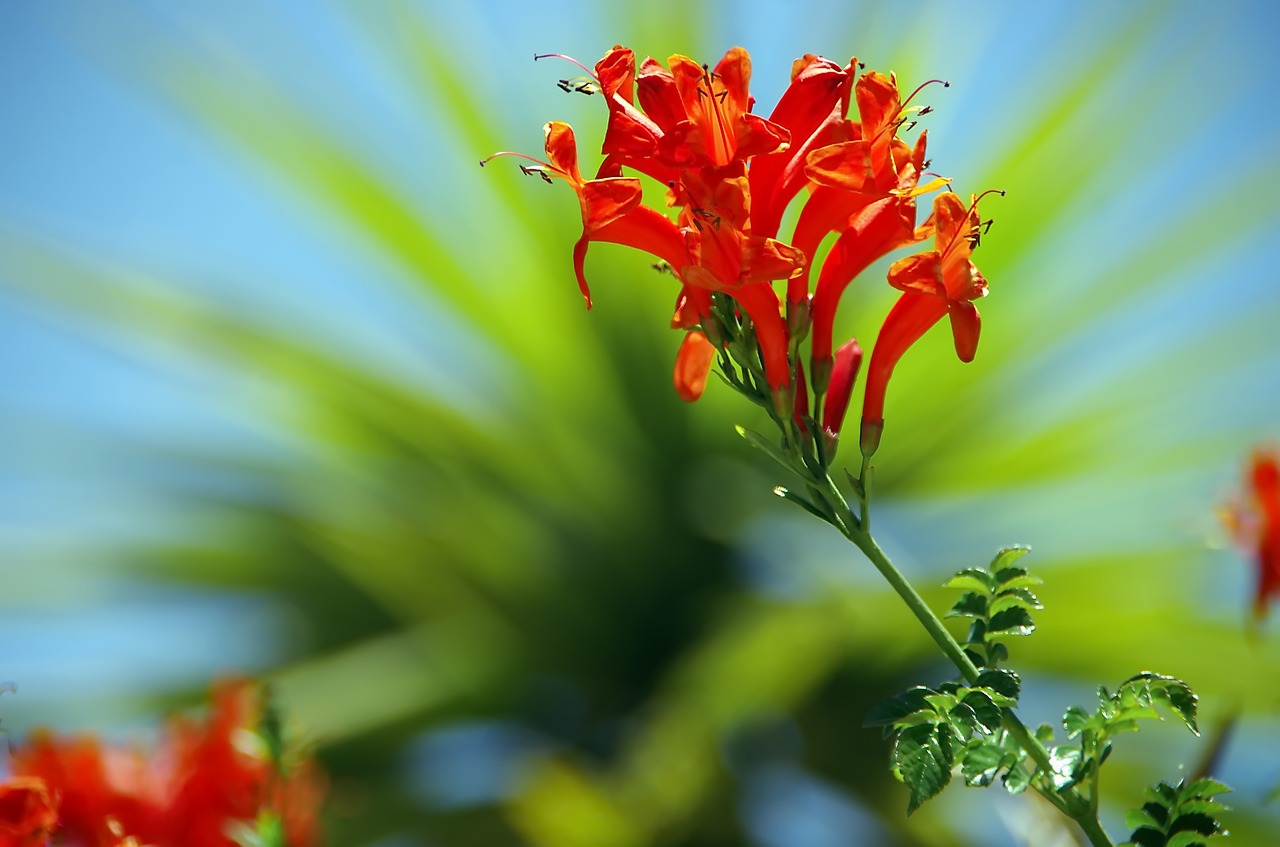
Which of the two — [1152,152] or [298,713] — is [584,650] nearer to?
[298,713]

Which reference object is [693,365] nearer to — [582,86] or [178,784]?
[582,86]

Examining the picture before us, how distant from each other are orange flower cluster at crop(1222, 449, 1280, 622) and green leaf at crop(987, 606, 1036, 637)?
1.91 ft

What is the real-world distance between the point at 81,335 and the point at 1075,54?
2866 millimetres

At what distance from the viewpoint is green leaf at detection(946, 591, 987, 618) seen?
0.54 m

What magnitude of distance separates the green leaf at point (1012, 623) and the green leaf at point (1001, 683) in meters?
0.04

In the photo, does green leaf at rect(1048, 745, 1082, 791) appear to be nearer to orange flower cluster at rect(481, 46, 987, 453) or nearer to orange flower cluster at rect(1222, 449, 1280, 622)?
orange flower cluster at rect(481, 46, 987, 453)

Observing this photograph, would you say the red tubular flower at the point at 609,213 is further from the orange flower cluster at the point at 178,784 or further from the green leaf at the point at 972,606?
the orange flower cluster at the point at 178,784

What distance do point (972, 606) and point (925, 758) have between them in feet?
0.32

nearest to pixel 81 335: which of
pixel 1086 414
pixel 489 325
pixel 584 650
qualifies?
pixel 489 325

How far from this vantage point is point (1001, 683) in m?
0.47

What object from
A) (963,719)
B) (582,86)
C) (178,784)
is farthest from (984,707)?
(178,784)

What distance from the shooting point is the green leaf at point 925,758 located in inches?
18.0

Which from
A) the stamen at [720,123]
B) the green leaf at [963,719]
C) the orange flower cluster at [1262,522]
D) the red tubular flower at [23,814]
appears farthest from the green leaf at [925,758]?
the orange flower cluster at [1262,522]

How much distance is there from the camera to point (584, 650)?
309 cm
